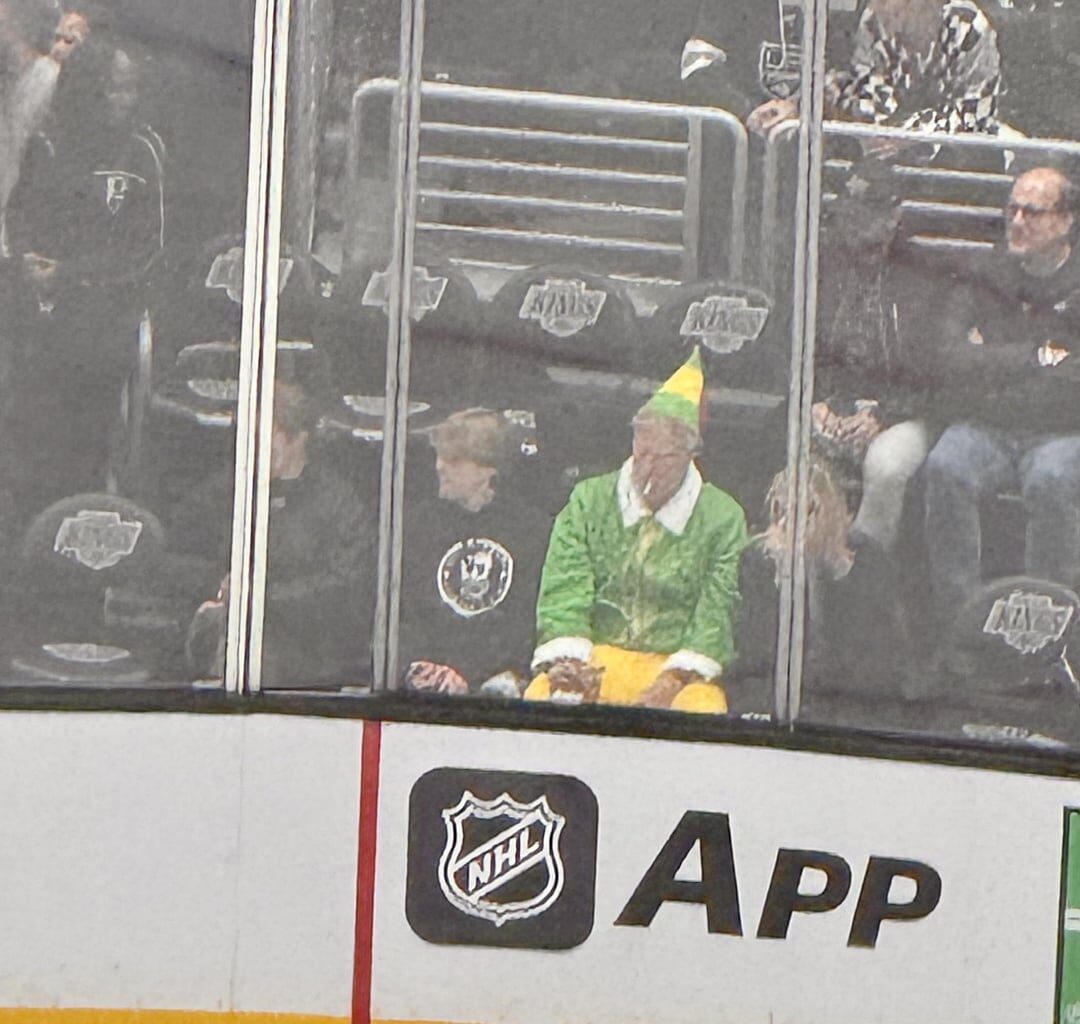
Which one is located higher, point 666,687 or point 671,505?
point 671,505

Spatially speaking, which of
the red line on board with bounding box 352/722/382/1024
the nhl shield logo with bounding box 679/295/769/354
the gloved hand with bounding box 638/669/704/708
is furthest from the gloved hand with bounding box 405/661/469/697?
the nhl shield logo with bounding box 679/295/769/354

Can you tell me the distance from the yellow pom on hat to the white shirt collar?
12 cm

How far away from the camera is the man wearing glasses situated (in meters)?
5.36

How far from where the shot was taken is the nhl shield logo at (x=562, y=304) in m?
5.21

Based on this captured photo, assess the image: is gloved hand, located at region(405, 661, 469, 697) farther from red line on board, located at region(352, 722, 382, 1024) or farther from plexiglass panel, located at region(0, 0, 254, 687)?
plexiglass panel, located at region(0, 0, 254, 687)

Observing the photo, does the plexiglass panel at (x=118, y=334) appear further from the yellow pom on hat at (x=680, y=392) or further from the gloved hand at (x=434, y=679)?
the yellow pom on hat at (x=680, y=392)

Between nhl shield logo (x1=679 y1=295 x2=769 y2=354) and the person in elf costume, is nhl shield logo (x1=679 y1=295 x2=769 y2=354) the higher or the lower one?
the higher one

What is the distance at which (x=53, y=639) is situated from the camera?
200 inches

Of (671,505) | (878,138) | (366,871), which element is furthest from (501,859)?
(878,138)

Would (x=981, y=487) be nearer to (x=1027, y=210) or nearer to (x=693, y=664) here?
(x=1027, y=210)

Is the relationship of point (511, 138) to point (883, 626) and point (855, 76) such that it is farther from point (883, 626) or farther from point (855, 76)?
point (883, 626)

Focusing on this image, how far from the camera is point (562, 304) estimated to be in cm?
522

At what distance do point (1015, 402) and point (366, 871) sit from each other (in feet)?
5.80

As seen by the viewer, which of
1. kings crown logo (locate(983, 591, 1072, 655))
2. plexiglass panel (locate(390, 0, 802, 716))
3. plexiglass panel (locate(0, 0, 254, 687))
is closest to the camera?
plexiglass panel (locate(0, 0, 254, 687))
